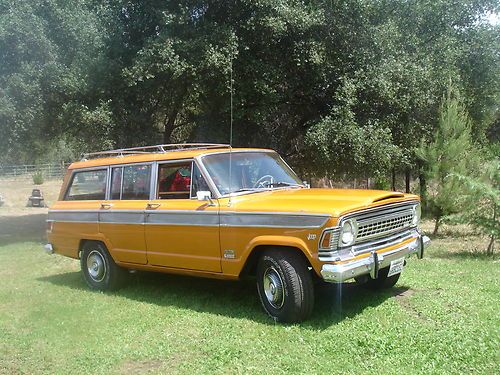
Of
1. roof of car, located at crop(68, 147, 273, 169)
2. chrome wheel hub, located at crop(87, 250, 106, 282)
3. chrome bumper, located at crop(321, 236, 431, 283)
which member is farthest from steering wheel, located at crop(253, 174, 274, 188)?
chrome wheel hub, located at crop(87, 250, 106, 282)

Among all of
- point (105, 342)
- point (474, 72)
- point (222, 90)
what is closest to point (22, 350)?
point (105, 342)

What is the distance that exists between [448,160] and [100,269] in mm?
8530

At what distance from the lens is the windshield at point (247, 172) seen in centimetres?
599

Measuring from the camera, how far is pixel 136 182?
6883 mm

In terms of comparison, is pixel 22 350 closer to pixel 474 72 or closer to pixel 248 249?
pixel 248 249

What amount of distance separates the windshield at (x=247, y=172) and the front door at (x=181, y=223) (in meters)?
0.19

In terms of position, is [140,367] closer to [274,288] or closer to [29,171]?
[274,288]

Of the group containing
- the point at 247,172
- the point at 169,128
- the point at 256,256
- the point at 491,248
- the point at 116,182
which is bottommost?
the point at 491,248

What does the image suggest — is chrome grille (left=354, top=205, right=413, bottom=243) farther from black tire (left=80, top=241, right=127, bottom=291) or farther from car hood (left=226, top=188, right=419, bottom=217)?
black tire (left=80, top=241, right=127, bottom=291)

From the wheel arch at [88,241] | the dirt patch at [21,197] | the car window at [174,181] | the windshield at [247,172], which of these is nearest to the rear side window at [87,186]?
the wheel arch at [88,241]

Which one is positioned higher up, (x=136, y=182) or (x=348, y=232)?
(x=136, y=182)

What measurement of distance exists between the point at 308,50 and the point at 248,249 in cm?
843

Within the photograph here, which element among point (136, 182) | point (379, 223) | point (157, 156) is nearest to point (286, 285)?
point (379, 223)

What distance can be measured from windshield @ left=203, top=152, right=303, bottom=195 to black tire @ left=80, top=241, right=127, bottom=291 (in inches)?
87.1
